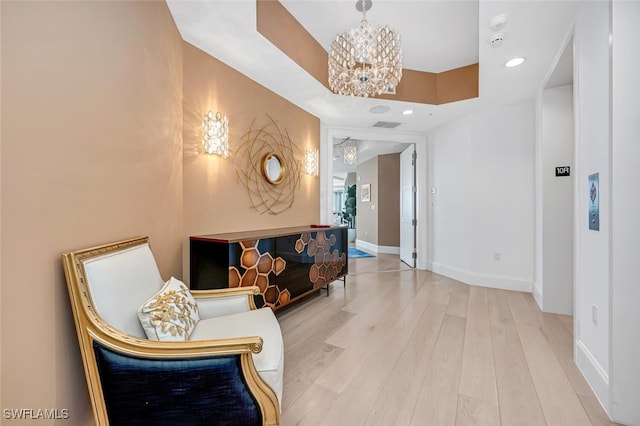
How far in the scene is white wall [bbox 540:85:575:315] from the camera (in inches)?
112

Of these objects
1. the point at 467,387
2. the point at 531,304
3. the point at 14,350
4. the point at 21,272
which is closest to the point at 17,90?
the point at 21,272

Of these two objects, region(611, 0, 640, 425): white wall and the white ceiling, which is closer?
region(611, 0, 640, 425): white wall

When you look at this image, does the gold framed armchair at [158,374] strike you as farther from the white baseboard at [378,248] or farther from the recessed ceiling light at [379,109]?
the white baseboard at [378,248]

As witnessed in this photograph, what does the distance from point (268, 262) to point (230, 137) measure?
50.9 inches

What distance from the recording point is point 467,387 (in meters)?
1.69

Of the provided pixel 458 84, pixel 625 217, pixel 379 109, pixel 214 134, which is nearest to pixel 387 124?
pixel 379 109

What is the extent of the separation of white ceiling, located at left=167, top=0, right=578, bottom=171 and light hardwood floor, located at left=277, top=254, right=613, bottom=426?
2539 millimetres

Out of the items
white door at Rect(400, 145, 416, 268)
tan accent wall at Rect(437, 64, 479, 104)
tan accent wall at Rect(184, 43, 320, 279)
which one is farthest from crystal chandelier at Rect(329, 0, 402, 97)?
white door at Rect(400, 145, 416, 268)

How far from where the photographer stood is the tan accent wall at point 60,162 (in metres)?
0.88

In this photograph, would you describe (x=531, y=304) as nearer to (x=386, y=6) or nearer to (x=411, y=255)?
(x=411, y=255)

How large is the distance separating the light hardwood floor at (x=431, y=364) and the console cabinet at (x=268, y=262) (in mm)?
339

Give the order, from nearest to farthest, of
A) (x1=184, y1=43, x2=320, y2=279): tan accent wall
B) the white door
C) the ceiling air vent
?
(x1=184, y1=43, x2=320, y2=279): tan accent wall
the ceiling air vent
the white door

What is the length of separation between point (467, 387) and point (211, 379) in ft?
5.15

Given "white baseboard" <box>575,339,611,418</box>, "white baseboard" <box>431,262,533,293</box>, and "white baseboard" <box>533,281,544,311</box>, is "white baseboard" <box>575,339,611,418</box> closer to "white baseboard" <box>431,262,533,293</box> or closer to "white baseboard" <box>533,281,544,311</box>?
"white baseboard" <box>533,281,544,311</box>
